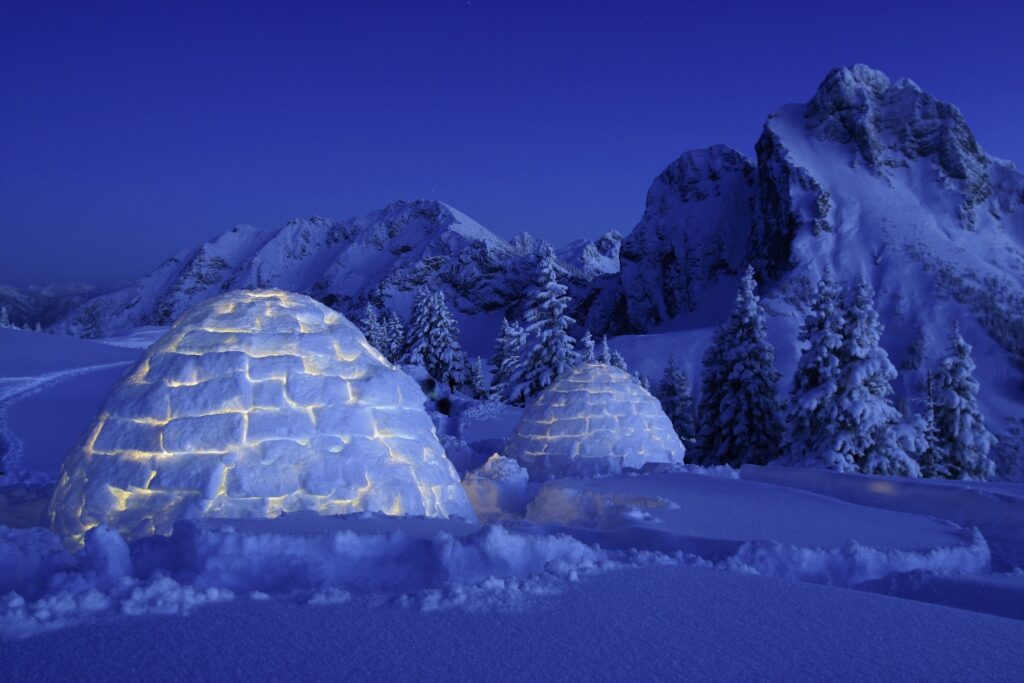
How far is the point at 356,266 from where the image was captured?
15750 centimetres

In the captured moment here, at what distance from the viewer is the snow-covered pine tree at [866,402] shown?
671 inches

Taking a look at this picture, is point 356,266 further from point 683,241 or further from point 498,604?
point 498,604

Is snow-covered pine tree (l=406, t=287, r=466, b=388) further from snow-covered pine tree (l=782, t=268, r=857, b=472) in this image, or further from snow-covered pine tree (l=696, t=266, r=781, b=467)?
snow-covered pine tree (l=782, t=268, r=857, b=472)

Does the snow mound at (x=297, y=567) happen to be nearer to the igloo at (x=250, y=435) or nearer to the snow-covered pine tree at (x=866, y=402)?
the igloo at (x=250, y=435)

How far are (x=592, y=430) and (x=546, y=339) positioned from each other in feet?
54.0

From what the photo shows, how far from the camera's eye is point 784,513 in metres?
5.42

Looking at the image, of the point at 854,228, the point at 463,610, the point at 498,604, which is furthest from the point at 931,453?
the point at 854,228

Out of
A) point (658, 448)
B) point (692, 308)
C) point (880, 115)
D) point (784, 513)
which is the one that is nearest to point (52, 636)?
point (784, 513)

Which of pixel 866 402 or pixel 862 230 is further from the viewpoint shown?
pixel 862 230

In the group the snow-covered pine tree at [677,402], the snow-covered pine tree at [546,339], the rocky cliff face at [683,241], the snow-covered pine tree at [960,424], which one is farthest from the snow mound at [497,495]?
the rocky cliff face at [683,241]

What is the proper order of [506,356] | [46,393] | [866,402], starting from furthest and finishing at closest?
[506,356]
[46,393]
[866,402]

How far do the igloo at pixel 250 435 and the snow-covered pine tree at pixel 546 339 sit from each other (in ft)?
66.1

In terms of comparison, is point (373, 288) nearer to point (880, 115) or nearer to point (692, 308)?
point (692, 308)

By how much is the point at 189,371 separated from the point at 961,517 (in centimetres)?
640
